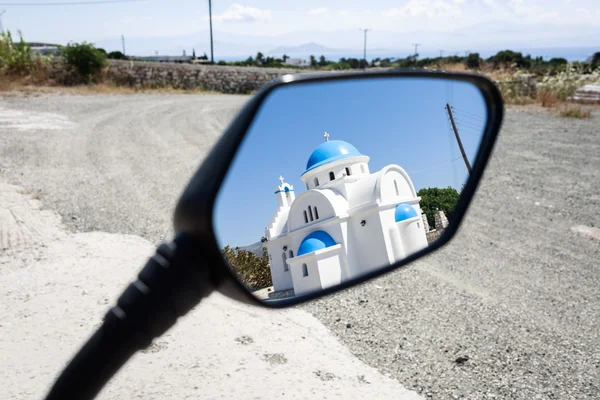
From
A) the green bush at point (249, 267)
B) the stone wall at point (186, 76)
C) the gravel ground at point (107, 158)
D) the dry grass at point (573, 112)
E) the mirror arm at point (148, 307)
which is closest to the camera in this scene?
the mirror arm at point (148, 307)

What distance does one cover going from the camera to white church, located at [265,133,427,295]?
117 centimetres

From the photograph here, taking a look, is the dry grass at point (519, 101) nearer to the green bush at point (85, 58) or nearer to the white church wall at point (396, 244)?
the green bush at point (85, 58)

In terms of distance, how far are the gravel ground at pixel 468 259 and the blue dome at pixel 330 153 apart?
1.79 meters

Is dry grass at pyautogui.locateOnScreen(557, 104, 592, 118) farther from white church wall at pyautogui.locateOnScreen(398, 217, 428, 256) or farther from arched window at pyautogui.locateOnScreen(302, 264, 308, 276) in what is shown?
arched window at pyautogui.locateOnScreen(302, 264, 308, 276)

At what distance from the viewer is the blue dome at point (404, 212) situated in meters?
1.30

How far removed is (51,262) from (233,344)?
1.74 metres

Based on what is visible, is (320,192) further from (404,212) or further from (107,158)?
(107,158)

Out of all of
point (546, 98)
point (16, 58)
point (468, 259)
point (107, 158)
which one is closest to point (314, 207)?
point (468, 259)

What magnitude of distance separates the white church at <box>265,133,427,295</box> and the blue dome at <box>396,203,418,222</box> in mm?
11

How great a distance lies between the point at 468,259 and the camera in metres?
4.63

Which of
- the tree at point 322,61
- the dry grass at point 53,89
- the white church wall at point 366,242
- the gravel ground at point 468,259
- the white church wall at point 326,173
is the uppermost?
the white church wall at point 326,173

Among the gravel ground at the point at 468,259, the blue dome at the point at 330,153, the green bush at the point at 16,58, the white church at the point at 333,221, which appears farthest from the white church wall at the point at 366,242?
the green bush at the point at 16,58

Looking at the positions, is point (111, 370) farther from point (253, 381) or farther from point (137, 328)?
point (253, 381)

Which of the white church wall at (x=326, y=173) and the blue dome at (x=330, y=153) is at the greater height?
the blue dome at (x=330, y=153)
